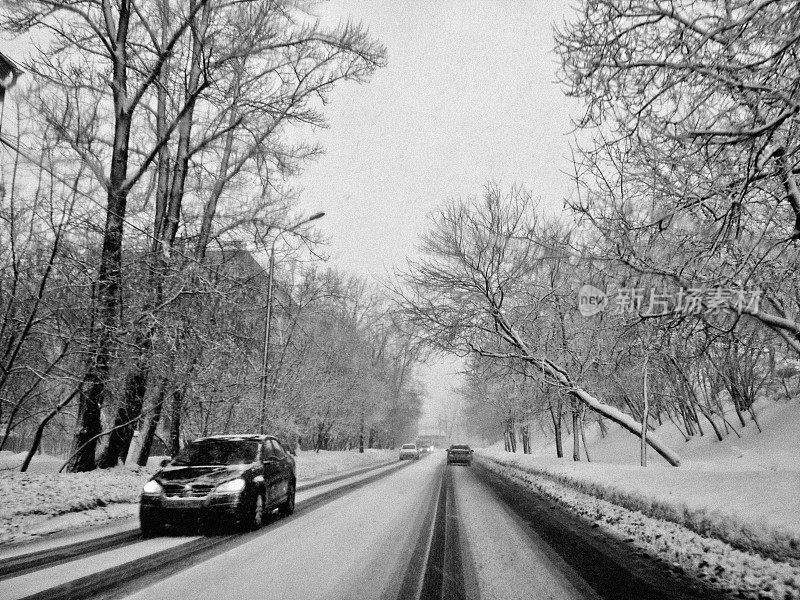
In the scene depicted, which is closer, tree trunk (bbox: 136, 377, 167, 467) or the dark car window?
the dark car window

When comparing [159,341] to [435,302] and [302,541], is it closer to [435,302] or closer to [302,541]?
[302,541]

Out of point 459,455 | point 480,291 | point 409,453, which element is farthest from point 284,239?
point 409,453

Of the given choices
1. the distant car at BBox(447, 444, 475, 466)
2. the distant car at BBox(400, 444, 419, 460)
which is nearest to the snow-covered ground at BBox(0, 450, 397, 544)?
the distant car at BBox(447, 444, 475, 466)

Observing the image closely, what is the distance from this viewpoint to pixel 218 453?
9.35 m

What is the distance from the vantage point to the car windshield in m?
9.05

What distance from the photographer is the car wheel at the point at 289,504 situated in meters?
10.1

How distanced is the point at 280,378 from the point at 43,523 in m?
15.3

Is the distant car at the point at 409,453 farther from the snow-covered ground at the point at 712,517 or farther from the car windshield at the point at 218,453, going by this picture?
the car windshield at the point at 218,453

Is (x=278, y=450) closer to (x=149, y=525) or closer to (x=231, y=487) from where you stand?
(x=231, y=487)

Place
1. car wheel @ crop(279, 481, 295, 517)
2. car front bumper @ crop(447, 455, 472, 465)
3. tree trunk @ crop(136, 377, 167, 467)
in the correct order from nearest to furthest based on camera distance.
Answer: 1. car wheel @ crop(279, 481, 295, 517)
2. tree trunk @ crop(136, 377, 167, 467)
3. car front bumper @ crop(447, 455, 472, 465)

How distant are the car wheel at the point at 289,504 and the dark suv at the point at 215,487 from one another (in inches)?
8.3

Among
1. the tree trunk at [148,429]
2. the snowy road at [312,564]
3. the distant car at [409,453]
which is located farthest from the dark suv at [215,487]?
the distant car at [409,453]

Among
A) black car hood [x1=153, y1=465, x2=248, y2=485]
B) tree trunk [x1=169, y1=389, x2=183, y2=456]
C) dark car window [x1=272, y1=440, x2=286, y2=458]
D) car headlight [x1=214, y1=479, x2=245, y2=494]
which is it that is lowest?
car headlight [x1=214, y1=479, x2=245, y2=494]

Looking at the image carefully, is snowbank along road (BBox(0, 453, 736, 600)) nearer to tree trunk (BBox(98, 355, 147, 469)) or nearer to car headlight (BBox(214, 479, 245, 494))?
car headlight (BBox(214, 479, 245, 494))
